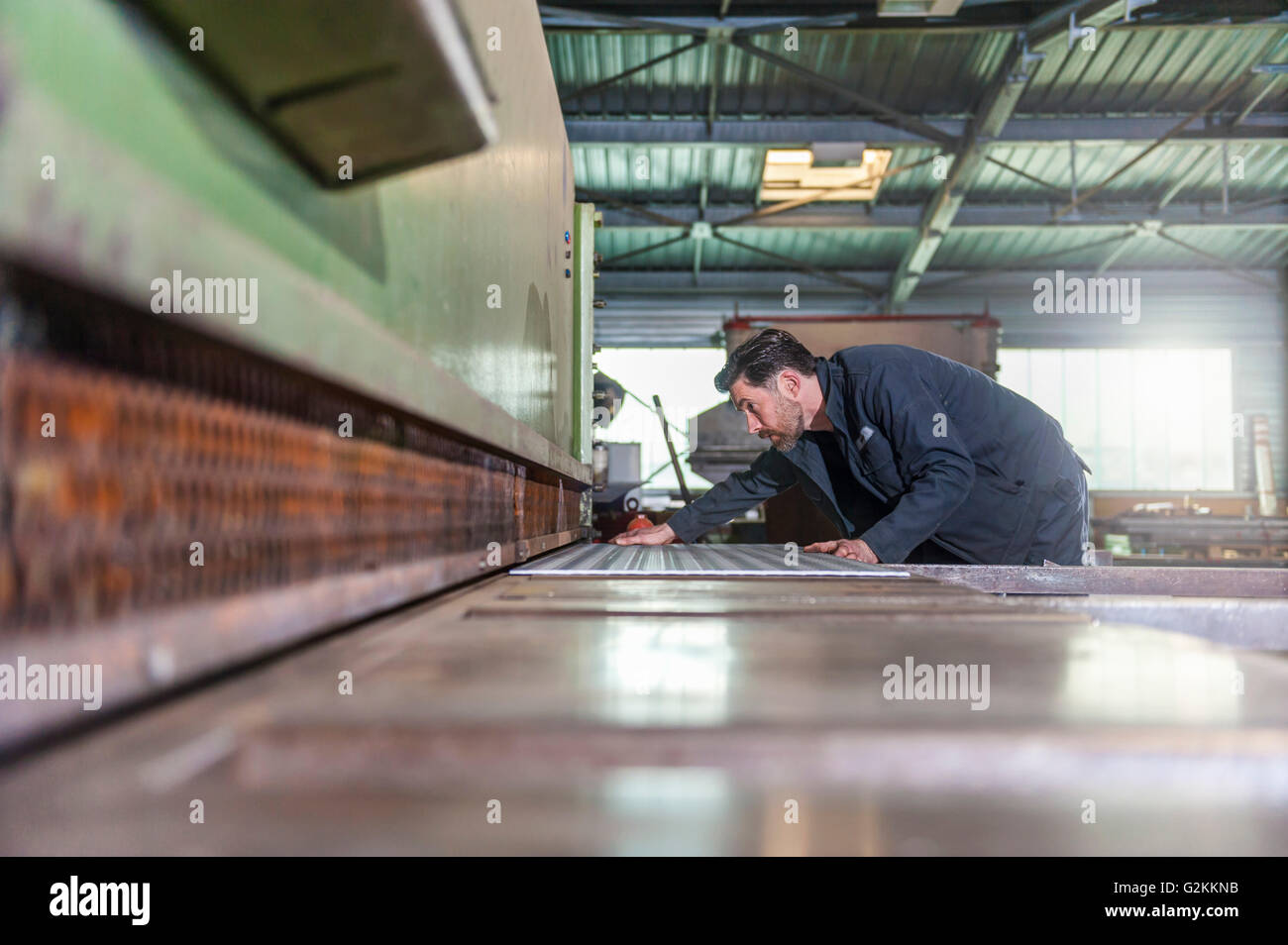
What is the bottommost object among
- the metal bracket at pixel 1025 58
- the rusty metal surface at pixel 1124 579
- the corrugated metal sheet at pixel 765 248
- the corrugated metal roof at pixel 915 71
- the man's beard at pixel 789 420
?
the rusty metal surface at pixel 1124 579

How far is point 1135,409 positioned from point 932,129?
239 inches

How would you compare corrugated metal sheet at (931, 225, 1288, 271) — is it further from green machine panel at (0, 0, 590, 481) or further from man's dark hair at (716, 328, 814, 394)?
green machine panel at (0, 0, 590, 481)

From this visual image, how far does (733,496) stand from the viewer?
2812 millimetres

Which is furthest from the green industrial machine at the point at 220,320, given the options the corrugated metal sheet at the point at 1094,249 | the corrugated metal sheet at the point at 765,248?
the corrugated metal sheet at the point at 1094,249

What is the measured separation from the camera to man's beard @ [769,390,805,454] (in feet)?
8.40

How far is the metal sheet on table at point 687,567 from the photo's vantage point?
144cm

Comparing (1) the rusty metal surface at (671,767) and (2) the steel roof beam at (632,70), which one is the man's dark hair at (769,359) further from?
(2) the steel roof beam at (632,70)

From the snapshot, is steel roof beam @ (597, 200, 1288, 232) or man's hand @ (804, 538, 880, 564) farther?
steel roof beam @ (597, 200, 1288, 232)

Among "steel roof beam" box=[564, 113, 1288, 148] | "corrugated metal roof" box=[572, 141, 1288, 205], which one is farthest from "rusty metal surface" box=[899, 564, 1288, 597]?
"corrugated metal roof" box=[572, 141, 1288, 205]

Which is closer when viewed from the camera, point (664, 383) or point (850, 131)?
point (850, 131)

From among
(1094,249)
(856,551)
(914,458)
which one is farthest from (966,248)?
(856,551)

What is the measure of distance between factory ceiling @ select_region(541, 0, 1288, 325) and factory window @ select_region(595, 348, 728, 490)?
4.17 feet

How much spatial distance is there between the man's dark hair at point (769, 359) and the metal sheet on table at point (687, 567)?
73 cm

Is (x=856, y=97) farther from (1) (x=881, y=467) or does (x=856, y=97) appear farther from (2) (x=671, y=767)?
(2) (x=671, y=767)
